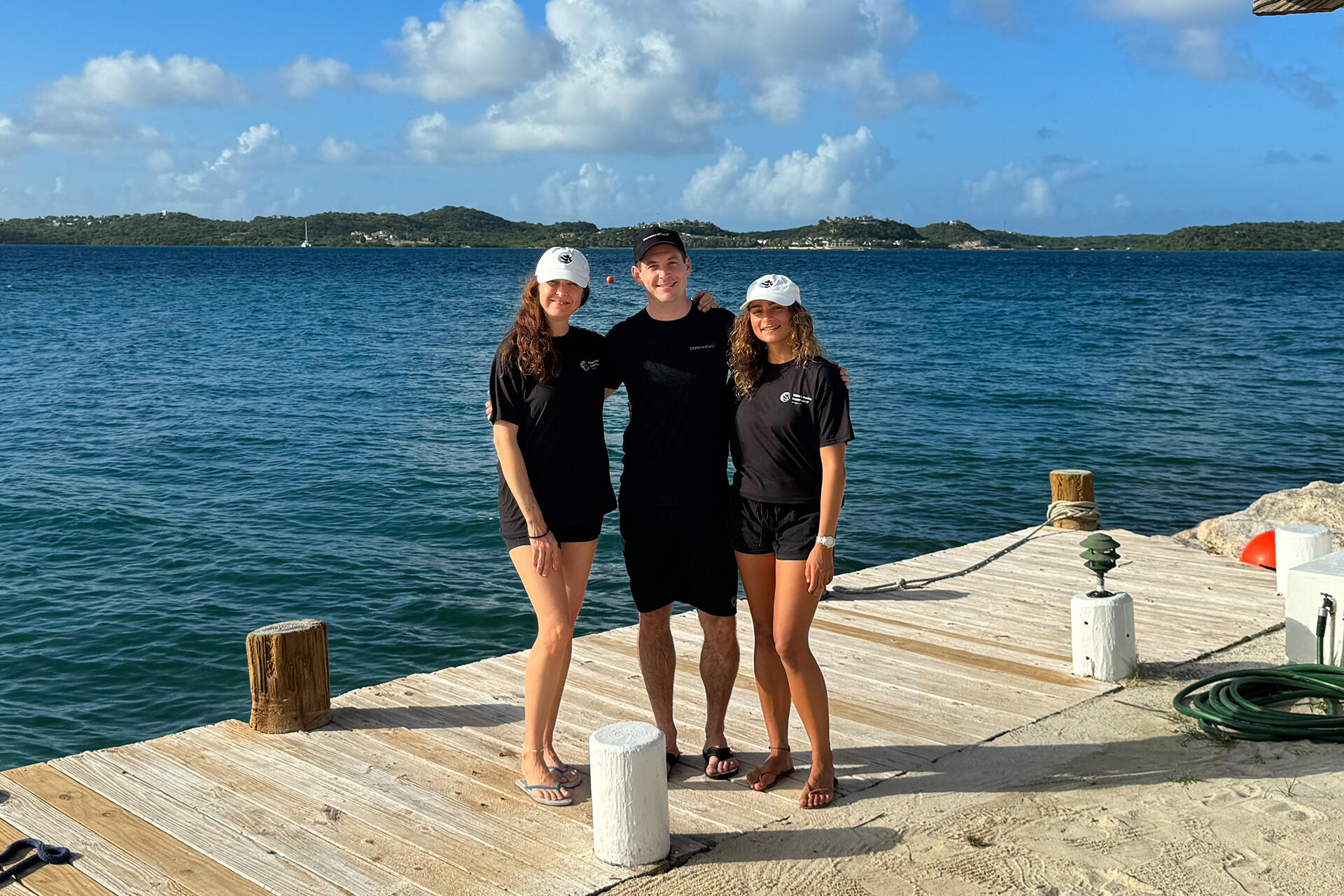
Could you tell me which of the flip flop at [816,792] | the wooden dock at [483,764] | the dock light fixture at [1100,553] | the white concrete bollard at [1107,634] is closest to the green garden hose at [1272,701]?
the white concrete bollard at [1107,634]

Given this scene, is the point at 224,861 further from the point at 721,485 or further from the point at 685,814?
the point at 721,485

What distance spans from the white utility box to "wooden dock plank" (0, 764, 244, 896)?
478 cm

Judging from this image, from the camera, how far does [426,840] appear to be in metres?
4.14

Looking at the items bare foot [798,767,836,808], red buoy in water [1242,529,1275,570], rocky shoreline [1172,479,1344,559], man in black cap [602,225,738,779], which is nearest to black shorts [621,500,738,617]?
man in black cap [602,225,738,779]

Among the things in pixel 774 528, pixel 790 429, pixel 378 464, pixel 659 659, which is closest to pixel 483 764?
pixel 659 659

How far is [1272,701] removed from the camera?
5.25 meters

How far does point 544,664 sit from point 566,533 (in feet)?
1.68

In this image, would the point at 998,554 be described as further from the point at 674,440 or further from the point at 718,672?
the point at 674,440

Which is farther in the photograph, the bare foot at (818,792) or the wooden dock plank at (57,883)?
the bare foot at (818,792)

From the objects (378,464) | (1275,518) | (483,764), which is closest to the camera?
(483,764)

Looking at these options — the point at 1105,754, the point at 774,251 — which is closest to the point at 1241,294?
the point at 1105,754

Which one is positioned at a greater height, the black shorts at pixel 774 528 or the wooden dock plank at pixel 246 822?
the black shorts at pixel 774 528

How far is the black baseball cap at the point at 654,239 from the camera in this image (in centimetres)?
433

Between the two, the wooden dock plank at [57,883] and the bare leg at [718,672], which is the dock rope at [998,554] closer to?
the bare leg at [718,672]
